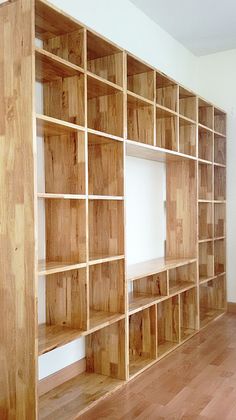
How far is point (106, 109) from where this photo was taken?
2.84 m

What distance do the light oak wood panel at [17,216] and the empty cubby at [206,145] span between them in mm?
2543

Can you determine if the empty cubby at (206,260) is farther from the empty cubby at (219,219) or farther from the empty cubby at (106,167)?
the empty cubby at (106,167)

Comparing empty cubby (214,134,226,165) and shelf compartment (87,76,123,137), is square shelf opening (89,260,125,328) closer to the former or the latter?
shelf compartment (87,76,123,137)

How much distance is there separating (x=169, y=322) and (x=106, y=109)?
1.91 metres

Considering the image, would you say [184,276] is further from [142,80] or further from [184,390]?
[142,80]

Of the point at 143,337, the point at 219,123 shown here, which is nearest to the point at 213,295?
the point at 143,337

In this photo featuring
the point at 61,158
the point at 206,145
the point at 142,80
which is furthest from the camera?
the point at 206,145

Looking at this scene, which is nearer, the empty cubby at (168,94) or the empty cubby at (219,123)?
the empty cubby at (168,94)

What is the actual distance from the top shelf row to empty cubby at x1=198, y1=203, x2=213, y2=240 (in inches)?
37.7

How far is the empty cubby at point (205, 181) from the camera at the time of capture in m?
4.31

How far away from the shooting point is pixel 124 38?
3.49 m

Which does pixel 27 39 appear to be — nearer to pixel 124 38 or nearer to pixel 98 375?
pixel 124 38

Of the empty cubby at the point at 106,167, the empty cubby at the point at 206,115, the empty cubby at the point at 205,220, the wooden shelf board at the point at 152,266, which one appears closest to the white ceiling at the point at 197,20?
the empty cubby at the point at 206,115

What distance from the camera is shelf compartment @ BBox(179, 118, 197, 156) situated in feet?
12.7
